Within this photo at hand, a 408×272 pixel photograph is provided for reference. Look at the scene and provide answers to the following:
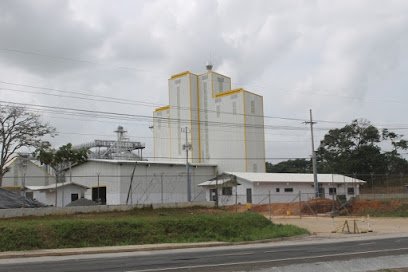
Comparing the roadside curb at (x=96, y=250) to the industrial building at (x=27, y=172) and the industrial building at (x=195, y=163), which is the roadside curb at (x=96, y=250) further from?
the industrial building at (x=27, y=172)

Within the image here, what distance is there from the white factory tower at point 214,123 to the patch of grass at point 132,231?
5722 centimetres

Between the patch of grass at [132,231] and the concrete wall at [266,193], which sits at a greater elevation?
the concrete wall at [266,193]

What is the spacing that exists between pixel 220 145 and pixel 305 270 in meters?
79.6

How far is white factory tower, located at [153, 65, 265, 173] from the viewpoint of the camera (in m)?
90.2

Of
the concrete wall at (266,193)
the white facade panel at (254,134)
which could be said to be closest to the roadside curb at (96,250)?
the concrete wall at (266,193)

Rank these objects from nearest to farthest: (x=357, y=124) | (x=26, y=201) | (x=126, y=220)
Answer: (x=126, y=220), (x=26, y=201), (x=357, y=124)

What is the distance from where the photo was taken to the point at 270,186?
6806 cm

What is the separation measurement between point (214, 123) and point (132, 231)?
67.6 meters

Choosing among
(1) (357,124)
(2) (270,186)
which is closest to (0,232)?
(2) (270,186)

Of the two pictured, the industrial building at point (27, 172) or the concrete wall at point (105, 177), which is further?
the industrial building at point (27, 172)

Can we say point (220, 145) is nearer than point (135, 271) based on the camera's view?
No

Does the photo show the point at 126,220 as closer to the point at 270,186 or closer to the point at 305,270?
the point at 305,270

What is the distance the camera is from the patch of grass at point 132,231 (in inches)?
941

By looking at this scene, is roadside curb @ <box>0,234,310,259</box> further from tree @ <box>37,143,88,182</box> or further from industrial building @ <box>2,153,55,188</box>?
industrial building @ <box>2,153,55,188</box>
